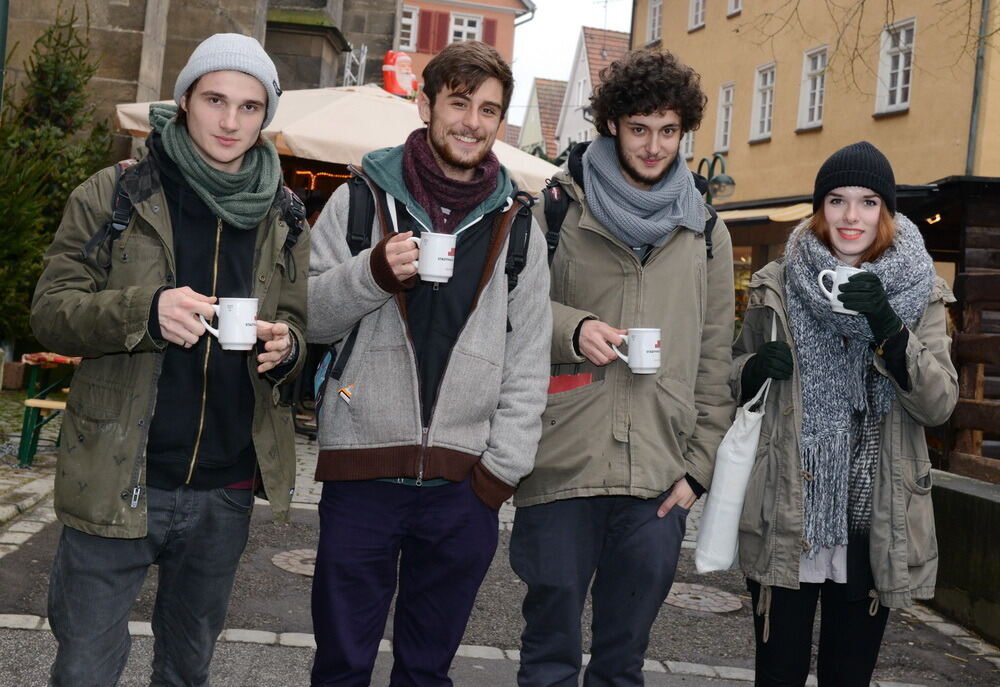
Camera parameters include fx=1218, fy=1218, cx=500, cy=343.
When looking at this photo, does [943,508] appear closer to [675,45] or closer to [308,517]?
[308,517]

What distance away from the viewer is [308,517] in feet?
25.9

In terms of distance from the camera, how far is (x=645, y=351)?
3.53 metres

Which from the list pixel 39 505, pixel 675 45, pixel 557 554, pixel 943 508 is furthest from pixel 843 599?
pixel 675 45

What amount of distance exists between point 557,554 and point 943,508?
392 centimetres

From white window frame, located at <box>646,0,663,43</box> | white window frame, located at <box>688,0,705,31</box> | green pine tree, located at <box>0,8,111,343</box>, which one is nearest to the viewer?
green pine tree, located at <box>0,8,111,343</box>

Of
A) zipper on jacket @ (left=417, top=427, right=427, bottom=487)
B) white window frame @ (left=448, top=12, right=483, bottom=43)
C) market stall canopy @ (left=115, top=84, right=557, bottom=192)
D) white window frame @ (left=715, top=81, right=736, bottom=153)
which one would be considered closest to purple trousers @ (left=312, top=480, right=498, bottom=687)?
zipper on jacket @ (left=417, top=427, right=427, bottom=487)

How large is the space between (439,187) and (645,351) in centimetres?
76

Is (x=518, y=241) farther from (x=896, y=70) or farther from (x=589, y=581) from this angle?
(x=896, y=70)

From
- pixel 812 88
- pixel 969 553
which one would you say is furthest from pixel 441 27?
pixel 969 553

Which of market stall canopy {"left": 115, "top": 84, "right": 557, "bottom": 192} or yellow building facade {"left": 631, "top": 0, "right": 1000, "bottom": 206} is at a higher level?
yellow building facade {"left": 631, "top": 0, "right": 1000, "bottom": 206}

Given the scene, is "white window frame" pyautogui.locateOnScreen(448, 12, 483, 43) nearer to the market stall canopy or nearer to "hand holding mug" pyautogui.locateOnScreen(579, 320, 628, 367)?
the market stall canopy

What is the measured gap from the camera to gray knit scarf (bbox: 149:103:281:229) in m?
3.18

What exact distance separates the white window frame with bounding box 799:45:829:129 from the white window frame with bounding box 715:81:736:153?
3355 mm

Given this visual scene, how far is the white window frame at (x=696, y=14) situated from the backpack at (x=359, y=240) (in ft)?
99.5
